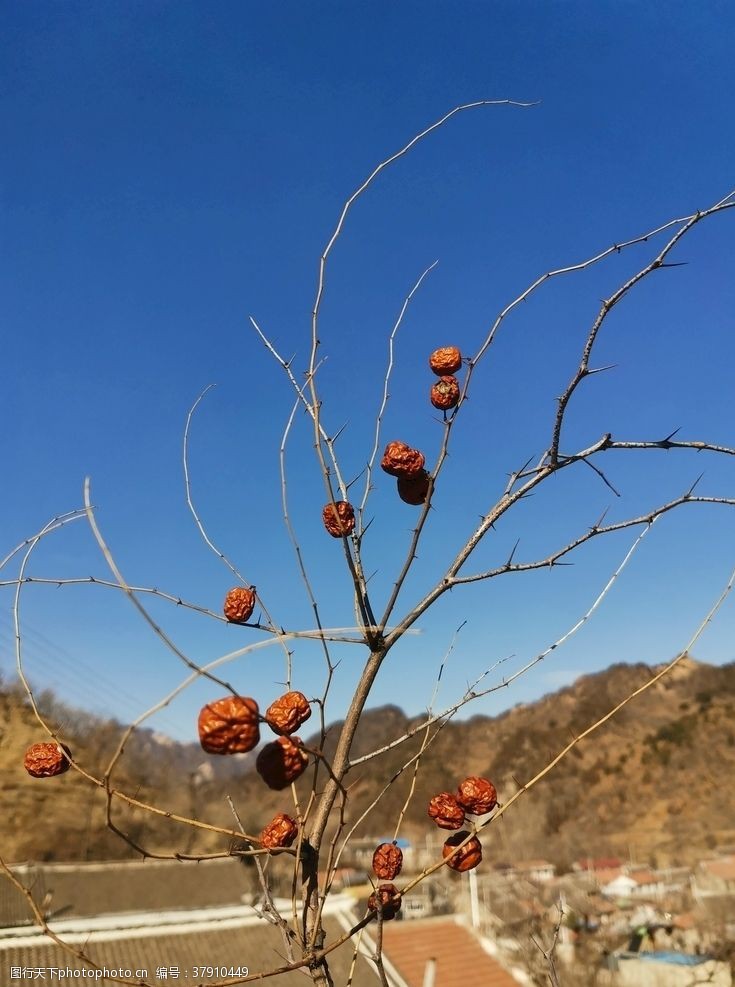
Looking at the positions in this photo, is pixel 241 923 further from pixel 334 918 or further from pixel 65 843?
pixel 65 843

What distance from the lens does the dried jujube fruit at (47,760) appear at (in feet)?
4.24

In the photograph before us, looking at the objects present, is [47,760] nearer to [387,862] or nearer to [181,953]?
[387,862]

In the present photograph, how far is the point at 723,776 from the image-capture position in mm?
51781

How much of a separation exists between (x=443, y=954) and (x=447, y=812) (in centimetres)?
2170

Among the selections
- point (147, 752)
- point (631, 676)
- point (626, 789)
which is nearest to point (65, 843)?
point (147, 752)

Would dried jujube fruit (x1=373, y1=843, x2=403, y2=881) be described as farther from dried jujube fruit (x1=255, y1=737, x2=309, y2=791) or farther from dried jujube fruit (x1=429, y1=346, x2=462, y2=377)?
dried jujube fruit (x1=429, y1=346, x2=462, y2=377)

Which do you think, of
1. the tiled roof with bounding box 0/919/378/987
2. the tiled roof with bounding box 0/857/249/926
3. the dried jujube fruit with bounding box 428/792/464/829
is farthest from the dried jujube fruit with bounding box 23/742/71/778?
the tiled roof with bounding box 0/857/249/926

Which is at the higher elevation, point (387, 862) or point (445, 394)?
point (445, 394)

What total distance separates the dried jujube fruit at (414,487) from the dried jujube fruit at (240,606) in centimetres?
37

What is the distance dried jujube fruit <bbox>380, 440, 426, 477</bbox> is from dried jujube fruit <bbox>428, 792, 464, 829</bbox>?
2.14ft

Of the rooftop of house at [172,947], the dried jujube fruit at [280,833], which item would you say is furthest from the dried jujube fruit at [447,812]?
the rooftop of house at [172,947]

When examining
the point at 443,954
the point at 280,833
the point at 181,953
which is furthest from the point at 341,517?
the point at 443,954

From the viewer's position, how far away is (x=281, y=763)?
108cm

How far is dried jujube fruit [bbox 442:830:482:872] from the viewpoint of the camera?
48.8 inches
